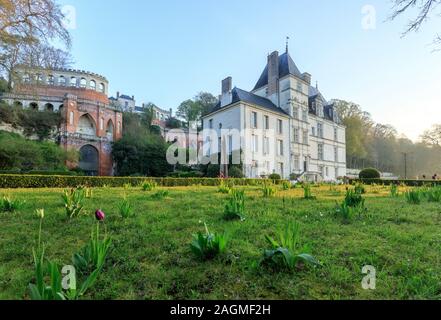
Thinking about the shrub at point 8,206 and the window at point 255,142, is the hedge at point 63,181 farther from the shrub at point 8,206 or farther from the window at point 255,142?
the window at point 255,142

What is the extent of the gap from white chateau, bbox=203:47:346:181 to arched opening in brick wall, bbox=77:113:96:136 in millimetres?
18255

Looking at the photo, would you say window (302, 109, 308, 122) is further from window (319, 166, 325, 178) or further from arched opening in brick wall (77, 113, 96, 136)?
arched opening in brick wall (77, 113, 96, 136)

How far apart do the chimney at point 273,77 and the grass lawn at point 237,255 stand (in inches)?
1287

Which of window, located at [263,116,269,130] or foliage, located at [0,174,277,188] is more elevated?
window, located at [263,116,269,130]

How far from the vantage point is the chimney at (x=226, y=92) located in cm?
3316

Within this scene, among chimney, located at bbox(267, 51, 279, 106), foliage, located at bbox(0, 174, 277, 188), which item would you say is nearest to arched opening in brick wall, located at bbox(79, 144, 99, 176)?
chimney, located at bbox(267, 51, 279, 106)

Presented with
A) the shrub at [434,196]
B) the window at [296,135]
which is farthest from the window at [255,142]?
the shrub at [434,196]

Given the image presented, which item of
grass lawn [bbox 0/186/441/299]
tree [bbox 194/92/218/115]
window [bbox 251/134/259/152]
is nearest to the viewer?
grass lawn [bbox 0/186/441/299]

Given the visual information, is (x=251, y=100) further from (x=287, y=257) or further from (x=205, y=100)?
(x=287, y=257)

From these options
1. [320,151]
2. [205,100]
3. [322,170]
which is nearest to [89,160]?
[205,100]

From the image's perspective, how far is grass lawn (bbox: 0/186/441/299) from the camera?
8.60ft
